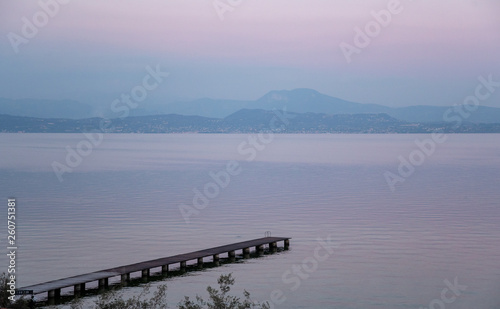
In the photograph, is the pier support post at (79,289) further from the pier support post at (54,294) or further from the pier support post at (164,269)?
the pier support post at (164,269)

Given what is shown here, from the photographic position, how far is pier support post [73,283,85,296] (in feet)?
82.2

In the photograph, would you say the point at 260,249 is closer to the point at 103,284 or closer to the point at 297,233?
the point at 297,233

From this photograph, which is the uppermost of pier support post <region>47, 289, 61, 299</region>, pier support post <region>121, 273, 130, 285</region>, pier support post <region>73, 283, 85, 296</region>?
pier support post <region>121, 273, 130, 285</region>

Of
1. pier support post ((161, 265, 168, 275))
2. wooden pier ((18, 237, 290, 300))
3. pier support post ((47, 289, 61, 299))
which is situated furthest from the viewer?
pier support post ((161, 265, 168, 275))

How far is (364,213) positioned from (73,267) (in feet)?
73.1

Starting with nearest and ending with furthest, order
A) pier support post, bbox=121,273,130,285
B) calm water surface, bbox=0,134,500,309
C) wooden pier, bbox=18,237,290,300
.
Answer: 1. wooden pier, bbox=18,237,290,300
2. pier support post, bbox=121,273,130,285
3. calm water surface, bbox=0,134,500,309

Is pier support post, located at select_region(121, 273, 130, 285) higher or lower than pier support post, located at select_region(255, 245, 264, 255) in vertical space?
lower

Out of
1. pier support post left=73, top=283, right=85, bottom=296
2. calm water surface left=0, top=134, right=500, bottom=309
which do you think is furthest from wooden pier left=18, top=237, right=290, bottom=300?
calm water surface left=0, top=134, right=500, bottom=309

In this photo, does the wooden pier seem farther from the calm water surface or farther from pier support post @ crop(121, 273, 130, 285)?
the calm water surface

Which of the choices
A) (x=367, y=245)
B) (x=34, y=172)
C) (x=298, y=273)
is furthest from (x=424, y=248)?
(x=34, y=172)

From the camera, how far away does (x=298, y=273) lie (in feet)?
94.7

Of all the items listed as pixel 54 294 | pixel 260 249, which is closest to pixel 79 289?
pixel 54 294

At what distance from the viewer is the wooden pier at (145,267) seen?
80.0 ft

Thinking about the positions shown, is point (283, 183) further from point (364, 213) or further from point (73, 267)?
point (73, 267)
